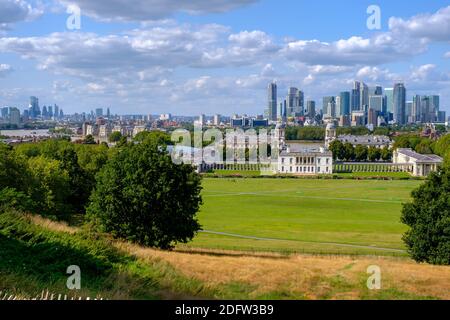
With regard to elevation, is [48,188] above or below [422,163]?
above

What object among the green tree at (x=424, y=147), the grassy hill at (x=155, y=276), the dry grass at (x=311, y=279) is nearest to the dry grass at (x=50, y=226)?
the grassy hill at (x=155, y=276)

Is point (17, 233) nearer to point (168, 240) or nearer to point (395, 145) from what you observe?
point (168, 240)

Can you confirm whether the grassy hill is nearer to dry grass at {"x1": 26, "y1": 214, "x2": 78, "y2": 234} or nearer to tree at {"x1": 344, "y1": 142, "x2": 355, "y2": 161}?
dry grass at {"x1": 26, "y1": 214, "x2": 78, "y2": 234}

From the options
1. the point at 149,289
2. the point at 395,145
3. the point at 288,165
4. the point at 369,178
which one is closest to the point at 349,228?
the point at 149,289

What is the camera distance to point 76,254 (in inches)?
599

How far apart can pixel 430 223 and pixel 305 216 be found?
2490 cm

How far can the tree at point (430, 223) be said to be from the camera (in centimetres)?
2789

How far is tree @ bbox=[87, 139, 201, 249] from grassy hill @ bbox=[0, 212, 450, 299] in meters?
9.06

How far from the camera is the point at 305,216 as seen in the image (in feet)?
175

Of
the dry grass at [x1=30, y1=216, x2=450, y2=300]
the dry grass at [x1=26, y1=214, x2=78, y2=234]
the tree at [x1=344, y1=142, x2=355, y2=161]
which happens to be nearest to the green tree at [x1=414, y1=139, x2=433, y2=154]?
the tree at [x1=344, y1=142, x2=355, y2=161]

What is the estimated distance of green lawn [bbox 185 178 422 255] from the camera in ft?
122

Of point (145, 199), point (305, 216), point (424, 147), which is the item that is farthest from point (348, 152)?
point (145, 199)

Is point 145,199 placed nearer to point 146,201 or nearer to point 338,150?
point 146,201

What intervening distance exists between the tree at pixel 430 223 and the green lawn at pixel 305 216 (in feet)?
14.2
